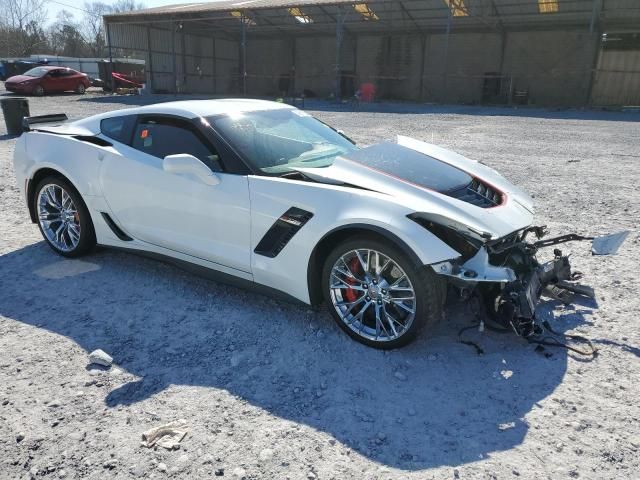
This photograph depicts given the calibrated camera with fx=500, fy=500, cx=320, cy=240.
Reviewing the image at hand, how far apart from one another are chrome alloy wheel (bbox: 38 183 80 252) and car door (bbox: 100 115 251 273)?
0.58m

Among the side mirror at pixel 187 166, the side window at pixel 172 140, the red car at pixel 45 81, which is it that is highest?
the red car at pixel 45 81

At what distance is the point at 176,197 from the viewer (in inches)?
145

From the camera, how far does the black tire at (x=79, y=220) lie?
4297 mm

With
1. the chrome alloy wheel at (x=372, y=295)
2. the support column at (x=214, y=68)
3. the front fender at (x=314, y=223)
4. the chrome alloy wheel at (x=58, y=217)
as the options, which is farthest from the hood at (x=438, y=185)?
the support column at (x=214, y=68)

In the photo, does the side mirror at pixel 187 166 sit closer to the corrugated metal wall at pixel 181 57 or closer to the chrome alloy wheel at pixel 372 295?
the chrome alloy wheel at pixel 372 295

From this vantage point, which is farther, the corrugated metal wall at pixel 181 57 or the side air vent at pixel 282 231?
the corrugated metal wall at pixel 181 57

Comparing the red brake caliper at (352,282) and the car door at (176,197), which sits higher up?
the car door at (176,197)

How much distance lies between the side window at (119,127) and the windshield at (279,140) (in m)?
0.83

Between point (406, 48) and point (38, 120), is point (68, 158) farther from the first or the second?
point (406, 48)

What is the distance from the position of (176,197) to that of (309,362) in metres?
1.59

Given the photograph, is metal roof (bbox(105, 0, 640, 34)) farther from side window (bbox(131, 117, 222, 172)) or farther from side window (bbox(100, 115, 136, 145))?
side window (bbox(131, 117, 222, 172))

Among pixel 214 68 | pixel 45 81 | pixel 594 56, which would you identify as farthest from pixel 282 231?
pixel 214 68

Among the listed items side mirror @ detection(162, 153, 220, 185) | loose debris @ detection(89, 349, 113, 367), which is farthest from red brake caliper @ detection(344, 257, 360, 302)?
loose debris @ detection(89, 349, 113, 367)

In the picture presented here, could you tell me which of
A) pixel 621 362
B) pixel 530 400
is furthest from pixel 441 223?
pixel 621 362
